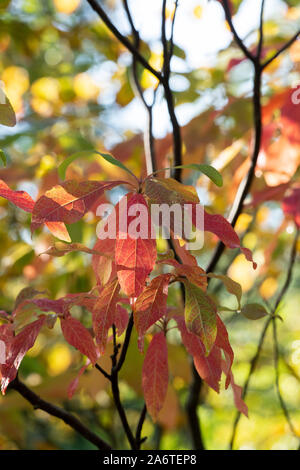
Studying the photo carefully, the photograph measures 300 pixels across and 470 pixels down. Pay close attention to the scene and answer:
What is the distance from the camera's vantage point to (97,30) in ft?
3.92

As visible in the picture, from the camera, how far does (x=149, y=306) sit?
35 cm

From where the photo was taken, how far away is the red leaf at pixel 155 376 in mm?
396

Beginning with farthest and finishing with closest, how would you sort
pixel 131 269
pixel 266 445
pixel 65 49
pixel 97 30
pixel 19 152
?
pixel 65 49
pixel 19 152
pixel 97 30
pixel 266 445
pixel 131 269

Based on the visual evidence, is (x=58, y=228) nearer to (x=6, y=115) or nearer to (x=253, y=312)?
(x=6, y=115)

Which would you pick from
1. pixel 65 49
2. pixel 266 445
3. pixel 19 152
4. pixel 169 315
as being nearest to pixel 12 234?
pixel 19 152

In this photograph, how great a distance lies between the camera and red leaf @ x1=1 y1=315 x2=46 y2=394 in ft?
1.16

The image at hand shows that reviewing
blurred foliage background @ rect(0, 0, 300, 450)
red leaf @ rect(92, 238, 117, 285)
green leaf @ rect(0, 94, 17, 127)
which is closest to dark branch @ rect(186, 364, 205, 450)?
blurred foliage background @ rect(0, 0, 300, 450)

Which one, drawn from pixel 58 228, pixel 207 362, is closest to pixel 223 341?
pixel 207 362

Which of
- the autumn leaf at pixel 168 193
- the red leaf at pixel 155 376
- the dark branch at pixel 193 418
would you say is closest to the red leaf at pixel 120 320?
the red leaf at pixel 155 376

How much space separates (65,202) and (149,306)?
10cm

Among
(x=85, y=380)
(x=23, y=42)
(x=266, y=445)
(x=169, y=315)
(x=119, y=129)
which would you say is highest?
(x=23, y=42)

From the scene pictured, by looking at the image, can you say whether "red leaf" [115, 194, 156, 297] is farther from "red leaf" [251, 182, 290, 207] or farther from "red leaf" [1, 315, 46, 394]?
"red leaf" [251, 182, 290, 207]
